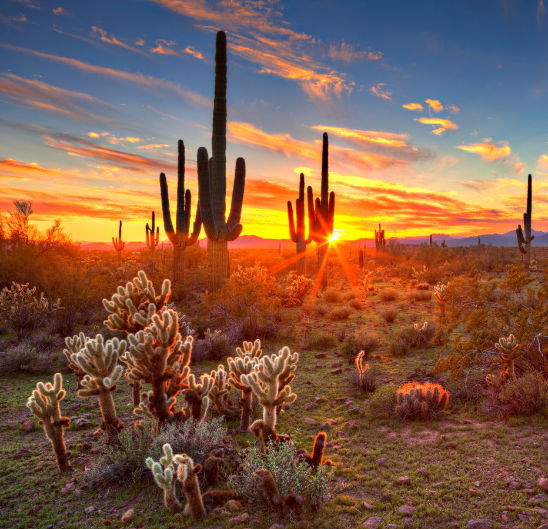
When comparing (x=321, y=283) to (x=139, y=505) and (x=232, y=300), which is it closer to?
(x=232, y=300)

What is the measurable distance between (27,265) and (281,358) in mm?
14590

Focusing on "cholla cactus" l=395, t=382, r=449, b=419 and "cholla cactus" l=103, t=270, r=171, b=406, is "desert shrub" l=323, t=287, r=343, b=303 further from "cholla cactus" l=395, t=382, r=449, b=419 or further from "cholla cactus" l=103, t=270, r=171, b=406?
"cholla cactus" l=103, t=270, r=171, b=406

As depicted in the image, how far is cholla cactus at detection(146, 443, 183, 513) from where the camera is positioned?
3129 millimetres

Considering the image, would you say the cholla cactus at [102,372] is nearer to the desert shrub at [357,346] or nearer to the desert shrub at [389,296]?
the desert shrub at [357,346]

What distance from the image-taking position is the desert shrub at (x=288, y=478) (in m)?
3.60

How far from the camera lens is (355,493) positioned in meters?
3.90

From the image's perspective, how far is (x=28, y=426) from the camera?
529cm

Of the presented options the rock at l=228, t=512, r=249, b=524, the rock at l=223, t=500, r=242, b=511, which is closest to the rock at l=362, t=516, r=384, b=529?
the rock at l=228, t=512, r=249, b=524

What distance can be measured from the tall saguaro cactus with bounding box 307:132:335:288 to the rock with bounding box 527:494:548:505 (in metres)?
18.1

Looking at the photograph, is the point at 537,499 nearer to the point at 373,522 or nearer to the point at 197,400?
the point at 373,522

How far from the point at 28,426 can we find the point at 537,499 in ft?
22.4

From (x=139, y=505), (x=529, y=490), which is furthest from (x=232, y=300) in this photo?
(x=529, y=490)

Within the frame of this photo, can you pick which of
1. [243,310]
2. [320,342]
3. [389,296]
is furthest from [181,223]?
[389,296]

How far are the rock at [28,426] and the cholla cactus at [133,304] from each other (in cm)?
170
